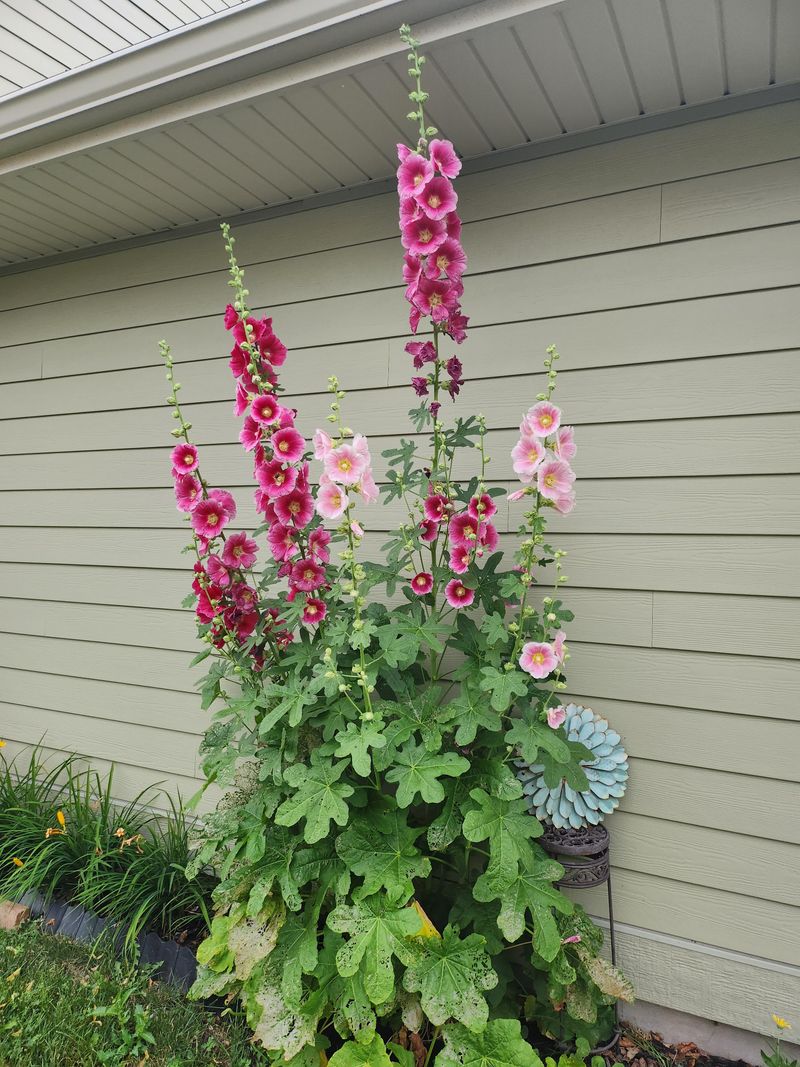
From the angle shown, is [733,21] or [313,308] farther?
[313,308]

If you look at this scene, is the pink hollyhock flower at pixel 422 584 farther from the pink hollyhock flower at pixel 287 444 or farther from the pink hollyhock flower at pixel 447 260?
the pink hollyhock flower at pixel 447 260

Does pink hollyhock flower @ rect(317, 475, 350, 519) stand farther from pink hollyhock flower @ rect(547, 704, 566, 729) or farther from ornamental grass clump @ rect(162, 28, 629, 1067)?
pink hollyhock flower @ rect(547, 704, 566, 729)

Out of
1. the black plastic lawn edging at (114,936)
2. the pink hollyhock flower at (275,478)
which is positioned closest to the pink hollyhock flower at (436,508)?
the pink hollyhock flower at (275,478)

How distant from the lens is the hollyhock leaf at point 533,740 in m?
1.67

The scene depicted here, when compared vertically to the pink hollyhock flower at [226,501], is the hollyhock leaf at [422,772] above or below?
below

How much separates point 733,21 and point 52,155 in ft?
7.02

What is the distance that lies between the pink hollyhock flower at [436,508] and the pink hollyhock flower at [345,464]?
248 millimetres

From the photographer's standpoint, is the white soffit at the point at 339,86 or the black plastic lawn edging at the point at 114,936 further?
the black plastic lawn edging at the point at 114,936

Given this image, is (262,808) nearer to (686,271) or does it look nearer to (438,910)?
(438,910)

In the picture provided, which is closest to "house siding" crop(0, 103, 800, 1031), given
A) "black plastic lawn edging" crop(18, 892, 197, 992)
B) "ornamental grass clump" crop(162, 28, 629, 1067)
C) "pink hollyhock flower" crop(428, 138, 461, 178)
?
"ornamental grass clump" crop(162, 28, 629, 1067)

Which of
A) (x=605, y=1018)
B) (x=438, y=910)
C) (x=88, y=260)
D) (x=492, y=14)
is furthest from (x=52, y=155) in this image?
(x=605, y=1018)

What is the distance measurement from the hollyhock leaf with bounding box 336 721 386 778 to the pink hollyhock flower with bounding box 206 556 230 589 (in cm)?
64

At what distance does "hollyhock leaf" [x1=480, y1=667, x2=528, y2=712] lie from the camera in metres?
1.65

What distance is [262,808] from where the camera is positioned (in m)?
1.90
